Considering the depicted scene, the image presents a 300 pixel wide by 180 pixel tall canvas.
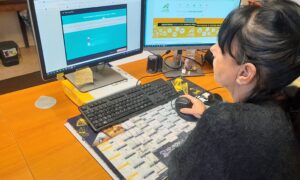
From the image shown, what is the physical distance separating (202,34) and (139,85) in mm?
485

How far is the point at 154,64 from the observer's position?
1.43 metres

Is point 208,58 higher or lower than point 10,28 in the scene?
higher

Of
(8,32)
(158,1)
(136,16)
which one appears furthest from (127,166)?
(8,32)

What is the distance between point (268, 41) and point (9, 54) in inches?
125

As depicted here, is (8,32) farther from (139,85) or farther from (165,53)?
(139,85)

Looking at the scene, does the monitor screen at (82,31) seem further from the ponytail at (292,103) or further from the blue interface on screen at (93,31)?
the ponytail at (292,103)

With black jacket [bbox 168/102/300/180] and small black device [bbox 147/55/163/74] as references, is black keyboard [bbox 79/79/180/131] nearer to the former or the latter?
small black device [bbox 147/55/163/74]

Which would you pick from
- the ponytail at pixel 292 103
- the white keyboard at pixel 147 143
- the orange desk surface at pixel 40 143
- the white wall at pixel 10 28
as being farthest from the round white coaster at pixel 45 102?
the white wall at pixel 10 28

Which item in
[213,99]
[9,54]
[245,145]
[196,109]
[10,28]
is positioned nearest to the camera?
[245,145]

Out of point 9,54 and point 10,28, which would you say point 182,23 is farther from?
point 10,28

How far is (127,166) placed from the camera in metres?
0.81

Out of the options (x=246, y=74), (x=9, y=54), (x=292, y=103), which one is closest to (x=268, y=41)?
(x=246, y=74)

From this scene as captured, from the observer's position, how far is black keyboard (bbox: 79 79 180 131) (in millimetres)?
994

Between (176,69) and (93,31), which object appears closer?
(93,31)
